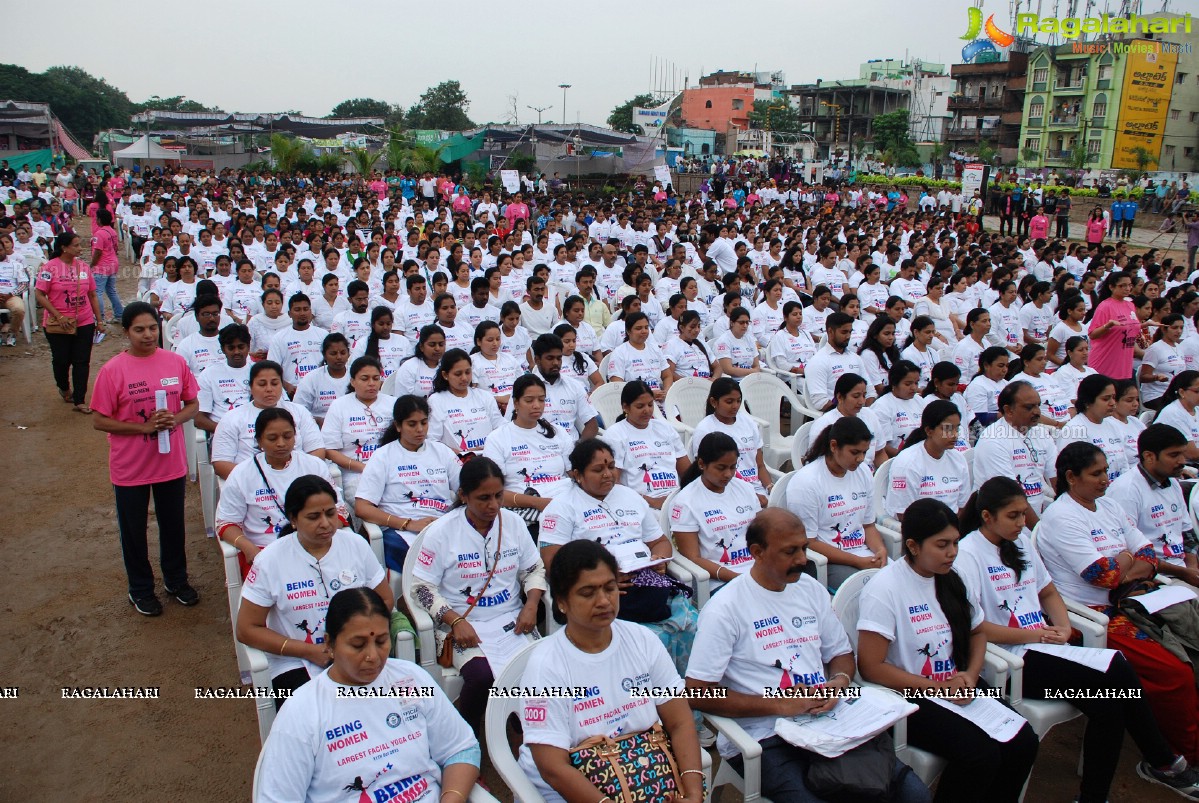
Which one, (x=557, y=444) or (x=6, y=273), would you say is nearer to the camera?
(x=557, y=444)

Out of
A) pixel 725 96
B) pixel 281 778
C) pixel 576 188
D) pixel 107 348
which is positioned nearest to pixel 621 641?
pixel 281 778

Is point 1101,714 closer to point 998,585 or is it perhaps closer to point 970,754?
point 998,585

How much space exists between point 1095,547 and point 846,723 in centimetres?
180

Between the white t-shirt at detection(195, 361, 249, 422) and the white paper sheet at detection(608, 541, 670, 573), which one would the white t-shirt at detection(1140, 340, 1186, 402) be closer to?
the white paper sheet at detection(608, 541, 670, 573)

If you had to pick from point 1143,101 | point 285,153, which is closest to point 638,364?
point 285,153

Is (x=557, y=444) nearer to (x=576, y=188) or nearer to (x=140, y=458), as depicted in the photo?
(x=140, y=458)

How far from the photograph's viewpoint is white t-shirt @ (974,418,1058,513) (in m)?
4.76

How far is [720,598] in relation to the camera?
9.66 feet

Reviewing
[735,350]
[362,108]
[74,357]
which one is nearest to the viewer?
[735,350]

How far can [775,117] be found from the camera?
62969 mm

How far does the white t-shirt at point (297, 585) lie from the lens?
10.2 feet

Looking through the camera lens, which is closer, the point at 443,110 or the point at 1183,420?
the point at 1183,420

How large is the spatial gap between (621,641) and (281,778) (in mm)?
1074

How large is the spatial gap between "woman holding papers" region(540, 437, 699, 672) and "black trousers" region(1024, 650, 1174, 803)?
4.61 feet
